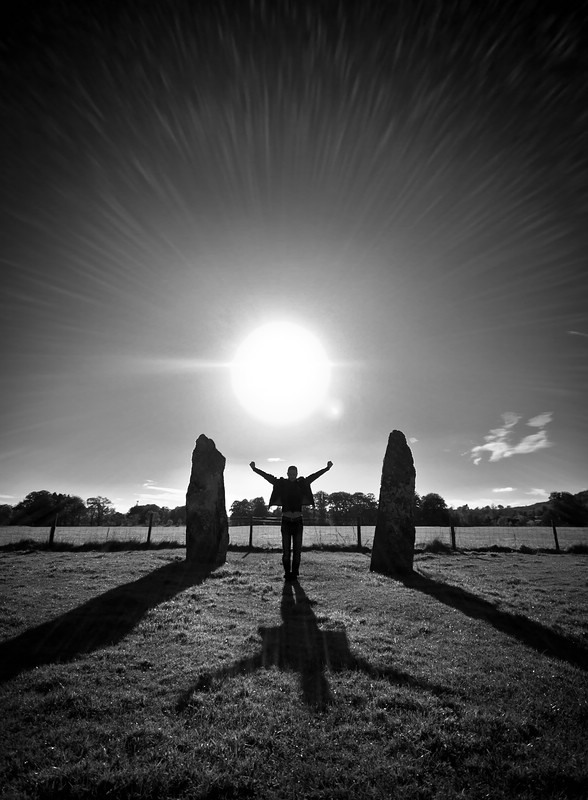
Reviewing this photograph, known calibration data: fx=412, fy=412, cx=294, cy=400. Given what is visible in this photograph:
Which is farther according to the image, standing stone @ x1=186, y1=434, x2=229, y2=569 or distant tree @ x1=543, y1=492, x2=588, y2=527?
distant tree @ x1=543, y1=492, x2=588, y2=527

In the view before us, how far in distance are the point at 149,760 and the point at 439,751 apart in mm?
2620

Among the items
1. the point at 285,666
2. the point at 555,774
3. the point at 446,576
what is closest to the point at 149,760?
the point at 285,666

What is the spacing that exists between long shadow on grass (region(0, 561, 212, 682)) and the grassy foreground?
0.16ft

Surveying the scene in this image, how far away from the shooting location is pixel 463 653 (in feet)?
21.2

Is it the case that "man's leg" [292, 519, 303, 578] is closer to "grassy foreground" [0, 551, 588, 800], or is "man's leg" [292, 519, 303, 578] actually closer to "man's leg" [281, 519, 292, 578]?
"man's leg" [281, 519, 292, 578]

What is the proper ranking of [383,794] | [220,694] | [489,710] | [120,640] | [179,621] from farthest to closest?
[179,621] → [120,640] → [220,694] → [489,710] → [383,794]

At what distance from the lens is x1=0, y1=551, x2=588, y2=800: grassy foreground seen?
341 centimetres

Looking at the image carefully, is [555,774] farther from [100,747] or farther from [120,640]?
[120,640]

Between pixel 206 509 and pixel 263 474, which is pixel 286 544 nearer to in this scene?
pixel 263 474

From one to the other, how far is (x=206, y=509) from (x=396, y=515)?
322 inches

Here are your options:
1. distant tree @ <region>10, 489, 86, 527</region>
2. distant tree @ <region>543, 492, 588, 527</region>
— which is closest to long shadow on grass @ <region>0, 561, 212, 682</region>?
distant tree @ <region>543, 492, 588, 527</region>

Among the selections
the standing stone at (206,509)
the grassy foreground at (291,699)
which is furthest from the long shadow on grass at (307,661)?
the standing stone at (206,509)

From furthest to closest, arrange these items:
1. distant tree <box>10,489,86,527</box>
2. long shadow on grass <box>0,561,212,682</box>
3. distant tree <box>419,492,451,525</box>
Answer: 1. distant tree <box>10,489,86,527</box>
2. distant tree <box>419,492,451,525</box>
3. long shadow on grass <box>0,561,212,682</box>

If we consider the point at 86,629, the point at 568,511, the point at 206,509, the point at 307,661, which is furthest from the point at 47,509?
the point at 568,511
